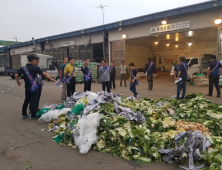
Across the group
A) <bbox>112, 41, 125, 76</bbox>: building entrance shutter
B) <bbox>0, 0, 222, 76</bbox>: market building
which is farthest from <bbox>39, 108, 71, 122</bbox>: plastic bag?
<bbox>112, 41, 125, 76</bbox>: building entrance shutter

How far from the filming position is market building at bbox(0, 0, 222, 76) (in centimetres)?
1276

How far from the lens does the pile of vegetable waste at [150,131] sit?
3262mm

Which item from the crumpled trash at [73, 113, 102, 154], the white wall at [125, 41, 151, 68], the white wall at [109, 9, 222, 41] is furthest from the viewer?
the white wall at [125, 41, 151, 68]

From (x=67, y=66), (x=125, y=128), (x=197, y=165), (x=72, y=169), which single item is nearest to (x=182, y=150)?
(x=197, y=165)

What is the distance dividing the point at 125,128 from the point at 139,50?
2072cm

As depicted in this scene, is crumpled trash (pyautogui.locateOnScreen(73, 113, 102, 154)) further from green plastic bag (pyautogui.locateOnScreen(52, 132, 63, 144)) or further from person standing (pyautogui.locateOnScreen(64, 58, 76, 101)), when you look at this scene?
person standing (pyautogui.locateOnScreen(64, 58, 76, 101))

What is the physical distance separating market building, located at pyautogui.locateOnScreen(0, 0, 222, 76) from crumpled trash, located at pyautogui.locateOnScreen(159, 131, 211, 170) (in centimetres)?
1105

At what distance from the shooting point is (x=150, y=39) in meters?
19.4

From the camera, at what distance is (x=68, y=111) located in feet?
17.4

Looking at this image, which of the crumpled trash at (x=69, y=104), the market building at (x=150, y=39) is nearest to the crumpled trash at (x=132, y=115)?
the crumpled trash at (x=69, y=104)

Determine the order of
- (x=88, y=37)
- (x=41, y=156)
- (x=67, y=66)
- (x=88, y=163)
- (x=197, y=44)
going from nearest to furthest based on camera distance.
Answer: (x=88, y=163) → (x=41, y=156) → (x=67, y=66) → (x=88, y=37) → (x=197, y=44)

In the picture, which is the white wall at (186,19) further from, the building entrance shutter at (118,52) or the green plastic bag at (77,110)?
the green plastic bag at (77,110)

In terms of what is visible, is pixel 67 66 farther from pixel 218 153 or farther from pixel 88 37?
pixel 88 37

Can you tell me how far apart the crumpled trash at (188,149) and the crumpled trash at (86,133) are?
4.54ft
